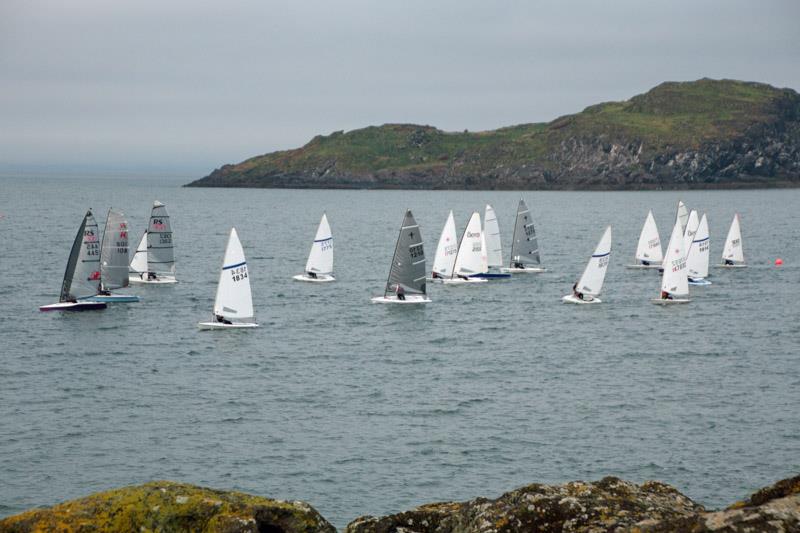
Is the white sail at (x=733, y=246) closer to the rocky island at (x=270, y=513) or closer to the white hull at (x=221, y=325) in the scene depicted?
the white hull at (x=221, y=325)

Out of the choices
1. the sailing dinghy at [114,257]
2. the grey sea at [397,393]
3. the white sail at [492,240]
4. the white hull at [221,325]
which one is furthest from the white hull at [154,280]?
the white sail at [492,240]

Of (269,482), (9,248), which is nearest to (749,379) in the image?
(269,482)

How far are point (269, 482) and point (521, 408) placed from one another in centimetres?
1432

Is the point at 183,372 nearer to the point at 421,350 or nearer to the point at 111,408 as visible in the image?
the point at 111,408

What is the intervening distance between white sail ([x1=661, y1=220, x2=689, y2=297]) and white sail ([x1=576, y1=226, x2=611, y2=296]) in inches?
180

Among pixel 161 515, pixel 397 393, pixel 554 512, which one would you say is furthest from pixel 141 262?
pixel 554 512

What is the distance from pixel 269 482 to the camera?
105 feet

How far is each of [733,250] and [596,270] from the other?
31.1m

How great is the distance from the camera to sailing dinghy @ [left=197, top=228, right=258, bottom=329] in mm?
59812

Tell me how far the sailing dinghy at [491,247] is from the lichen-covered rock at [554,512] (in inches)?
2954

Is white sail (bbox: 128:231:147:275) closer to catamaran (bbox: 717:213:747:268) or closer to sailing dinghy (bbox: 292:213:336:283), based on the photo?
sailing dinghy (bbox: 292:213:336:283)

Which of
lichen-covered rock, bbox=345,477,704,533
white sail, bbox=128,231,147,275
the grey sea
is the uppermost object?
lichen-covered rock, bbox=345,477,704,533

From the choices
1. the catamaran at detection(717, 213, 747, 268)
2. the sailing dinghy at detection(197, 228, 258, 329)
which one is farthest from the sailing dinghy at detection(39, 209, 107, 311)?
the catamaran at detection(717, 213, 747, 268)

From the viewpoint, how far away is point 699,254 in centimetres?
8756
